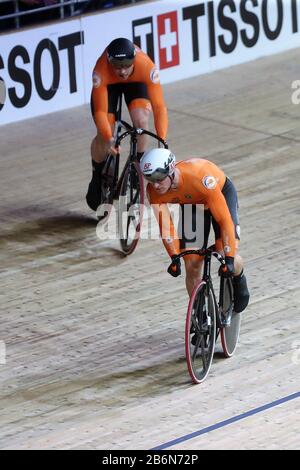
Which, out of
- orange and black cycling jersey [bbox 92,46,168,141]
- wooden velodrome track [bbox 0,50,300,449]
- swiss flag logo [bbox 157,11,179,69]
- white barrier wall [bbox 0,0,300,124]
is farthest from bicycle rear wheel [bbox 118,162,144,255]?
swiss flag logo [bbox 157,11,179,69]

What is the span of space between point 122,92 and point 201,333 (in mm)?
2701

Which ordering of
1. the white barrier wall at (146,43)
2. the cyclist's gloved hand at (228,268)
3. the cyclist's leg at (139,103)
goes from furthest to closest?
the white barrier wall at (146,43)
the cyclist's leg at (139,103)
the cyclist's gloved hand at (228,268)

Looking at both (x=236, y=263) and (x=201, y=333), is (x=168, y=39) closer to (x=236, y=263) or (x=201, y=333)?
(x=236, y=263)

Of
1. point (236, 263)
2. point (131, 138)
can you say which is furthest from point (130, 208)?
point (236, 263)

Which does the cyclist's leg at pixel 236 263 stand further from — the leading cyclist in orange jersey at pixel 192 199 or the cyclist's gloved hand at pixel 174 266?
the cyclist's gloved hand at pixel 174 266

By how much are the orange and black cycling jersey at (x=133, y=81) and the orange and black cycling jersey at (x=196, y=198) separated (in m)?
1.78

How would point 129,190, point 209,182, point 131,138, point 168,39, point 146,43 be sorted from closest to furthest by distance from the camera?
point 209,182, point 131,138, point 129,190, point 146,43, point 168,39

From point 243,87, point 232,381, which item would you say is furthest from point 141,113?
point 243,87

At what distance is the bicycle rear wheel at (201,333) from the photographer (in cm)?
647

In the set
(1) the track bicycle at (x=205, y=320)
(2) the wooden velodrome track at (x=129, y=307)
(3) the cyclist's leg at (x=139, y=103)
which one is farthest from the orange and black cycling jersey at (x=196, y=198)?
(3) the cyclist's leg at (x=139, y=103)

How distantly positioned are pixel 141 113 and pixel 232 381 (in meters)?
2.70

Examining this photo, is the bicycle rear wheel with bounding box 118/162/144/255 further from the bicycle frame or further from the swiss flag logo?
the swiss flag logo

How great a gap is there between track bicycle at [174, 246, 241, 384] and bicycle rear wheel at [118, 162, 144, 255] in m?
1.67

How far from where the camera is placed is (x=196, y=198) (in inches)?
259
